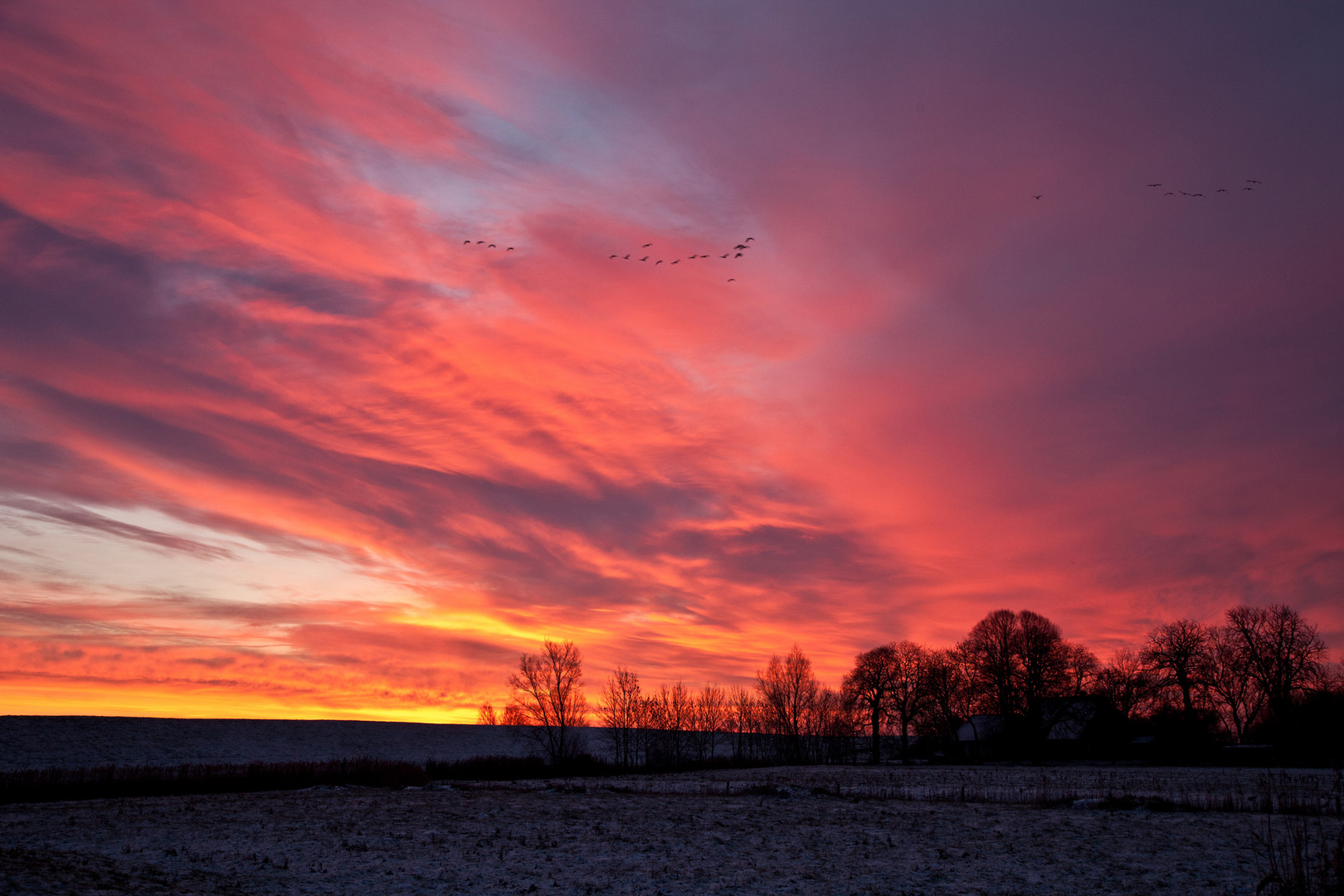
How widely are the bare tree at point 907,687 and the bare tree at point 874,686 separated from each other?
620 mm

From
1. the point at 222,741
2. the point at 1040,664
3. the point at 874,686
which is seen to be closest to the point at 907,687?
the point at 874,686

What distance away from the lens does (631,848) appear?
2622cm

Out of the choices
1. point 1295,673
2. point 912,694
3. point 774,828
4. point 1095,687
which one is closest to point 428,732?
point 912,694

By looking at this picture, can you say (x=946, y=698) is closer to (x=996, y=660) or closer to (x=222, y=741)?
(x=996, y=660)

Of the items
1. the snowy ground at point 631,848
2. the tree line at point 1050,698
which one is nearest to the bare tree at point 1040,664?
the tree line at point 1050,698

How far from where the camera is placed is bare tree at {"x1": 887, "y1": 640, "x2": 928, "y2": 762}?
11056cm

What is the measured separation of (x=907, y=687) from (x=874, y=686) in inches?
182

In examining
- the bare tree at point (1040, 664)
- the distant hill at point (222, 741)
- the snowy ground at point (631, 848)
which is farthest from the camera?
the bare tree at point (1040, 664)

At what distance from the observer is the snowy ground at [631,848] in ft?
65.6

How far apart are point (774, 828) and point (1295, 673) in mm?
91518

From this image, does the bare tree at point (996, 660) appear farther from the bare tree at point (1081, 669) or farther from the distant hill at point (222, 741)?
the distant hill at point (222, 741)

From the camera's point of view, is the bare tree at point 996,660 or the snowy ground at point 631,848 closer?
the snowy ground at point 631,848

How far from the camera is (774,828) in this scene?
30.5 metres

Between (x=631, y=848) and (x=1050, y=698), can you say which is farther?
(x=1050, y=698)
